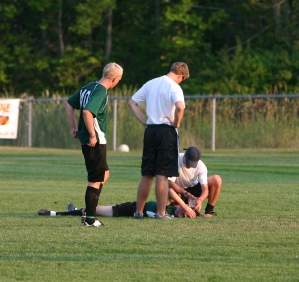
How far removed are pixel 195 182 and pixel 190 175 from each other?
0.15 m

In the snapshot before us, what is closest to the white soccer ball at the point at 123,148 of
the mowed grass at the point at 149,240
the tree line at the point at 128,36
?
the tree line at the point at 128,36

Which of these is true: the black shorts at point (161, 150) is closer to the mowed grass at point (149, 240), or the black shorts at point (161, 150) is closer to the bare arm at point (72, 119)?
the mowed grass at point (149, 240)

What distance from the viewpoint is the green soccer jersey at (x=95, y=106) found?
9.75 meters

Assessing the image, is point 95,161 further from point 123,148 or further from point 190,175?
point 123,148

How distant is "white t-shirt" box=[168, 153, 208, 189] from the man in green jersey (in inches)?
59.1

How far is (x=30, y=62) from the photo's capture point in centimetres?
4881

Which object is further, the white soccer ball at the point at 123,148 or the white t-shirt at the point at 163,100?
the white soccer ball at the point at 123,148

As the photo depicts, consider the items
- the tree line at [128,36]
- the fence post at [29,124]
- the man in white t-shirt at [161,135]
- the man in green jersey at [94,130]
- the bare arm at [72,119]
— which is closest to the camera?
the man in green jersey at [94,130]

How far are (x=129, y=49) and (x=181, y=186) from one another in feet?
131

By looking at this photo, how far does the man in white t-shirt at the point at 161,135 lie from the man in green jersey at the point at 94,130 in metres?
0.87

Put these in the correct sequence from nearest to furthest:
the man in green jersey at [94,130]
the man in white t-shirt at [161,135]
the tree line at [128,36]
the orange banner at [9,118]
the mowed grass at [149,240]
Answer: the mowed grass at [149,240] → the man in green jersey at [94,130] → the man in white t-shirt at [161,135] → the orange banner at [9,118] → the tree line at [128,36]

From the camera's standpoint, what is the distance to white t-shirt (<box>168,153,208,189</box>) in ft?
36.6

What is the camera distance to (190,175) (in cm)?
1131

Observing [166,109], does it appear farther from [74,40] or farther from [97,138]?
[74,40]
